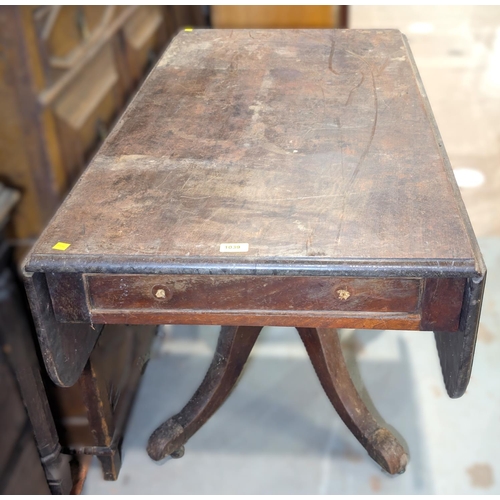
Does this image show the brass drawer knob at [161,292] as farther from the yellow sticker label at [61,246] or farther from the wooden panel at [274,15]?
the wooden panel at [274,15]

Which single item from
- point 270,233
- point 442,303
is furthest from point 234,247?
point 442,303

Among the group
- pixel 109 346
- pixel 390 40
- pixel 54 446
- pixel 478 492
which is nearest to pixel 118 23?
pixel 390 40

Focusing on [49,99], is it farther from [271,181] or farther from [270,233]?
[270,233]

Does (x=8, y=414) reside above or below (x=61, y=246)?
below

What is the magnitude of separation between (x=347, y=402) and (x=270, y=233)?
653 millimetres

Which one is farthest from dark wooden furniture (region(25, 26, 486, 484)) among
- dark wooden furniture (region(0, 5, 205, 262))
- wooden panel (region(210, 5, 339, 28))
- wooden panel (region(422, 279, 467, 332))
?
wooden panel (region(210, 5, 339, 28))

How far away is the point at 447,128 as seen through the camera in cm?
323

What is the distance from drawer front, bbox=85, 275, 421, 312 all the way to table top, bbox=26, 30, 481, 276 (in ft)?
0.17

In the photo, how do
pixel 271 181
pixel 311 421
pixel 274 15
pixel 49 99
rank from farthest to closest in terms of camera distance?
pixel 274 15
pixel 49 99
pixel 311 421
pixel 271 181

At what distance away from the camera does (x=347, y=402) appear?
1.53 metres

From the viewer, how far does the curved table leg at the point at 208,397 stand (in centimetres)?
153

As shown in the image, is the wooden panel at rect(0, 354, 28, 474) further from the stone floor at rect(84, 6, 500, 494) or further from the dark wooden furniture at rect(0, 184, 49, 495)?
the stone floor at rect(84, 6, 500, 494)

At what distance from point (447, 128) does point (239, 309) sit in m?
2.50

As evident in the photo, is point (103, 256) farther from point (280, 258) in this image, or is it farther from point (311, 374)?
point (311, 374)
